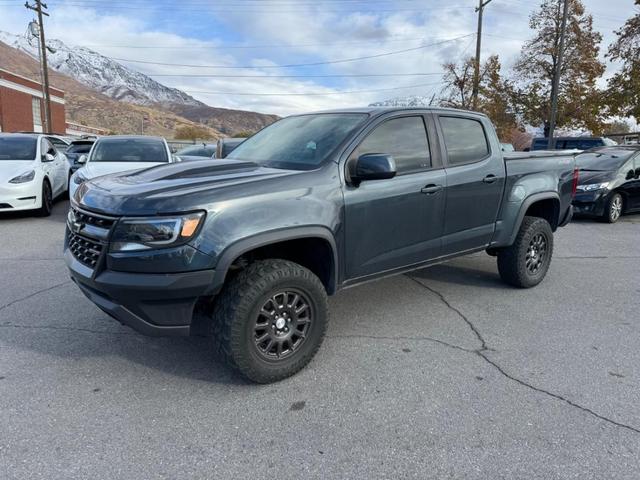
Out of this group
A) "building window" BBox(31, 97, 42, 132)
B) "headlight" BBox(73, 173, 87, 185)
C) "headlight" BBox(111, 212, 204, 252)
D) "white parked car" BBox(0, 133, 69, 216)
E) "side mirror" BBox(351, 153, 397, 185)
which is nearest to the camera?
"headlight" BBox(111, 212, 204, 252)

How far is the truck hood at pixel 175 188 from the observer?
280cm

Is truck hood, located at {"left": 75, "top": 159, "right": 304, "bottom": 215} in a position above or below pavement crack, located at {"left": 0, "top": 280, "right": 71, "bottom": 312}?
above

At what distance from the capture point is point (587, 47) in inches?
1061

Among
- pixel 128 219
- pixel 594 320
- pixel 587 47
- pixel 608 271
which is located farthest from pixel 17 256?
pixel 587 47

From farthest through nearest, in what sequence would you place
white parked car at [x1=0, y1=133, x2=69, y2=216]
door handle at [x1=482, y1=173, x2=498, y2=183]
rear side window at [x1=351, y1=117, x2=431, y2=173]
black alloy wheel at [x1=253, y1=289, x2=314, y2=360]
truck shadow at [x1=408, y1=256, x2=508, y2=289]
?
white parked car at [x1=0, y1=133, x2=69, y2=216]
truck shadow at [x1=408, y1=256, x2=508, y2=289]
door handle at [x1=482, y1=173, x2=498, y2=183]
rear side window at [x1=351, y1=117, x2=431, y2=173]
black alloy wheel at [x1=253, y1=289, x2=314, y2=360]

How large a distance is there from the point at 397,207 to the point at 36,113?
53487 millimetres

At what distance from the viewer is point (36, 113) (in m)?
47.5

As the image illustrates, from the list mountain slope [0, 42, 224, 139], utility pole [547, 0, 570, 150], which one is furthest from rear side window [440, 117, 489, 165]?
mountain slope [0, 42, 224, 139]

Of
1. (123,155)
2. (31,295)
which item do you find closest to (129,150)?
(123,155)

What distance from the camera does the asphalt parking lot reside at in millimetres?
2463

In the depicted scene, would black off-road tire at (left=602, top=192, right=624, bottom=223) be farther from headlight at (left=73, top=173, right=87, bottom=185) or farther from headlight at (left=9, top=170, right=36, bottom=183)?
headlight at (left=9, top=170, right=36, bottom=183)

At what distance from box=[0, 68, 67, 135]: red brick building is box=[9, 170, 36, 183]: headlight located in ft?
128

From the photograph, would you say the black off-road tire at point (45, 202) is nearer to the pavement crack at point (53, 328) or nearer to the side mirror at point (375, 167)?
the pavement crack at point (53, 328)

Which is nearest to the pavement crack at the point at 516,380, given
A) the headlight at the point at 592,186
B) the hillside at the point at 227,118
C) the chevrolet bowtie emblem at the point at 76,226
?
the chevrolet bowtie emblem at the point at 76,226
